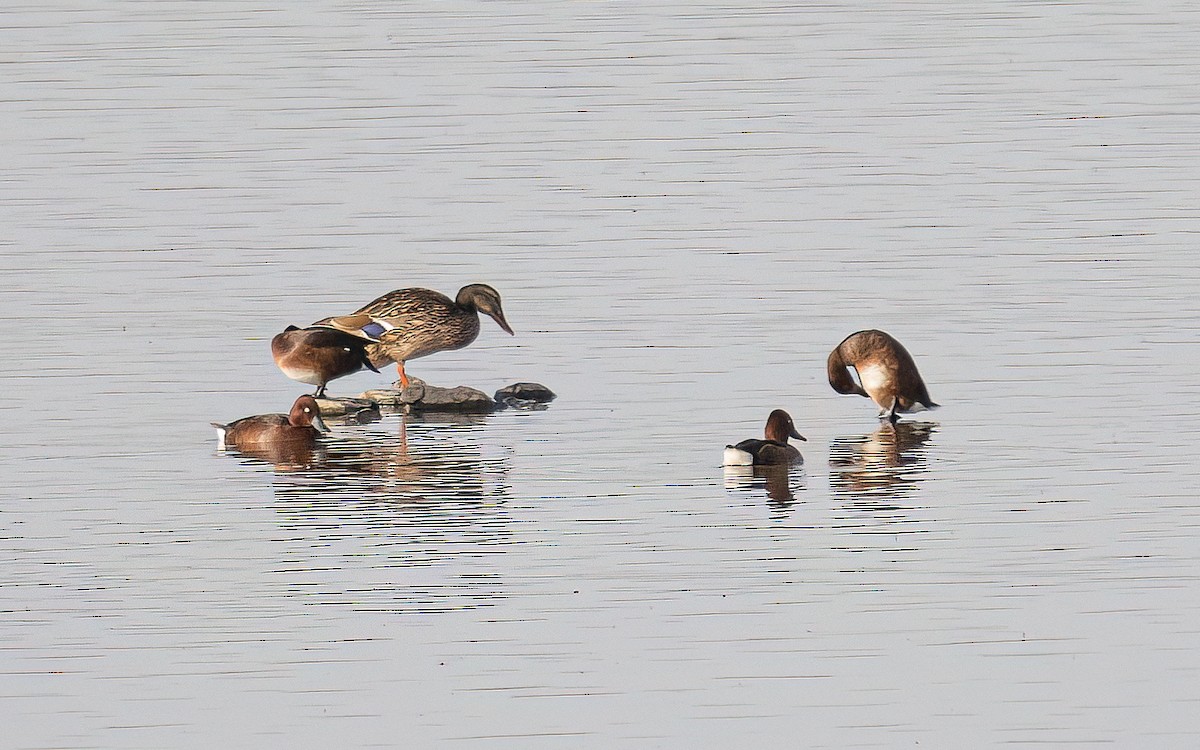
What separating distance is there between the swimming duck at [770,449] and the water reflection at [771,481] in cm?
3

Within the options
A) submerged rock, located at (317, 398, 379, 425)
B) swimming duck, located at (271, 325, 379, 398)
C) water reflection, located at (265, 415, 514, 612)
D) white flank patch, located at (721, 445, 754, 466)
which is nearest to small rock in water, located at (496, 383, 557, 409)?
water reflection, located at (265, 415, 514, 612)

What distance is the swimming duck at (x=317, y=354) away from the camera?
1580 cm

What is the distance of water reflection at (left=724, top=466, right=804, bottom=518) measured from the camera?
12.4m

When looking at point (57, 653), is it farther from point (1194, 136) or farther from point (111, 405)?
point (1194, 136)

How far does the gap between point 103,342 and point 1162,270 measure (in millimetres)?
8313

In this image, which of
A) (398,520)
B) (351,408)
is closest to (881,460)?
(398,520)

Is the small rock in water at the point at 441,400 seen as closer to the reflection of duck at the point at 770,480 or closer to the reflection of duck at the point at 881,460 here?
the reflection of duck at the point at 881,460

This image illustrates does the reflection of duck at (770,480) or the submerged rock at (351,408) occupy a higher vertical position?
the submerged rock at (351,408)

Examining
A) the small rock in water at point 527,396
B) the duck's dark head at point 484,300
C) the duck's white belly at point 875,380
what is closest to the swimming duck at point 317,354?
the duck's dark head at point 484,300

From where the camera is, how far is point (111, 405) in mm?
15055

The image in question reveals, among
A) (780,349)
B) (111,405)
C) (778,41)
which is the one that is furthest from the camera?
(778,41)

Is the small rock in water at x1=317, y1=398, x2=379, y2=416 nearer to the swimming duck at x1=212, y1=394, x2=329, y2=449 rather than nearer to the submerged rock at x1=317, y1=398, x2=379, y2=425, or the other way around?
the submerged rock at x1=317, y1=398, x2=379, y2=425

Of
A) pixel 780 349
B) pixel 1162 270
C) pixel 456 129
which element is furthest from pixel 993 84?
Answer: pixel 780 349

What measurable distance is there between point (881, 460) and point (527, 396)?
2721mm
